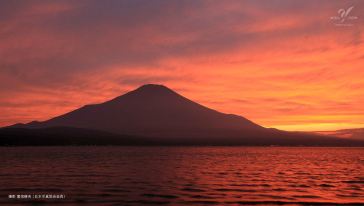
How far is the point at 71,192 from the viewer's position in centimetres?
3494

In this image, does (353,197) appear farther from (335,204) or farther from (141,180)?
(141,180)

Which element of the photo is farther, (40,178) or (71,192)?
(40,178)

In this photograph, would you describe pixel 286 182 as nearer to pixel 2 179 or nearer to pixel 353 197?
pixel 353 197

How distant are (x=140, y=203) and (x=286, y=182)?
1945cm

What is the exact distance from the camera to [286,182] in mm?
44469

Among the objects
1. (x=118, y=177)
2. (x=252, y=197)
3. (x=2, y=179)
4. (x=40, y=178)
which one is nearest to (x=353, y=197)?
(x=252, y=197)

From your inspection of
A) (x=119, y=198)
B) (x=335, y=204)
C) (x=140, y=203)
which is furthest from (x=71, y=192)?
(x=335, y=204)

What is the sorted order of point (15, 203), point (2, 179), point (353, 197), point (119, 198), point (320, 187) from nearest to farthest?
point (15, 203) → point (119, 198) → point (353, 197) → point (320, 187) → point (2, 179)

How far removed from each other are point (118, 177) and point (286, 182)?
17328 mm

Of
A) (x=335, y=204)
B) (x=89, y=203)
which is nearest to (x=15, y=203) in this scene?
(x=89, y=203)

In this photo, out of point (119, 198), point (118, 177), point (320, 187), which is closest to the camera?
point (119, 198)

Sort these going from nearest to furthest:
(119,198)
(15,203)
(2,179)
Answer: (15,203) < (119,198) < (2,179)

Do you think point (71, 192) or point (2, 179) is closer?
point (71, 192)

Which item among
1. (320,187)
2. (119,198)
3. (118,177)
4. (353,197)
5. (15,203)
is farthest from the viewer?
(118,177)
